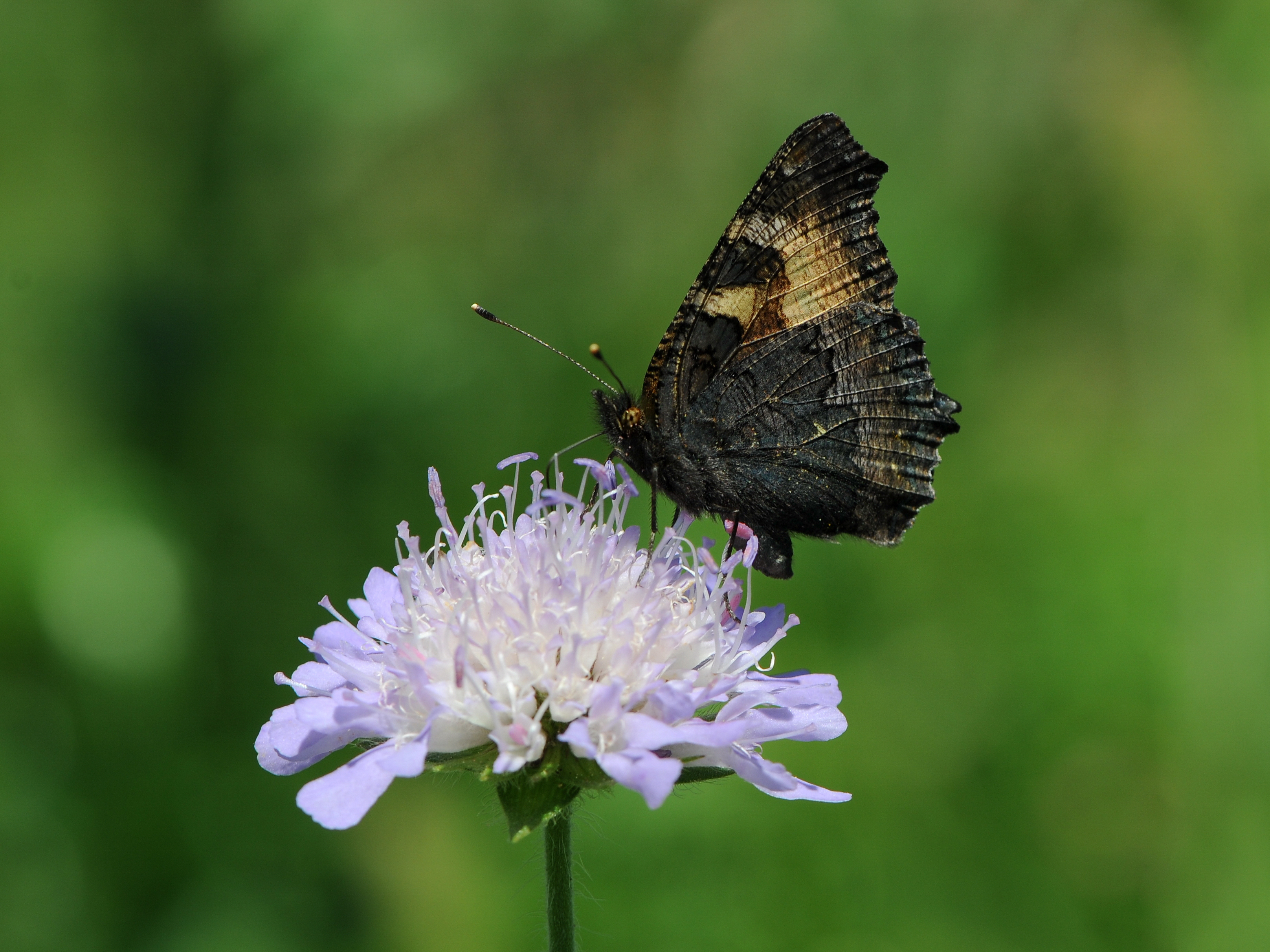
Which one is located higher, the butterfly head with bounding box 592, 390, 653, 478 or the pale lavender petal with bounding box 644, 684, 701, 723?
the butterfly head with bounding box 592, 390, 653, 478

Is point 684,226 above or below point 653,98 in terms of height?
below

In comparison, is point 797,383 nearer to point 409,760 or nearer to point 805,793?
point 805,793

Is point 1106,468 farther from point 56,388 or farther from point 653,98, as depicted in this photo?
point 56,388

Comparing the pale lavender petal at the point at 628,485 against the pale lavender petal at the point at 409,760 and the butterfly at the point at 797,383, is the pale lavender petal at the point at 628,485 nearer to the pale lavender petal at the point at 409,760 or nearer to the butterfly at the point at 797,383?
the butterfly at the point at 797,383

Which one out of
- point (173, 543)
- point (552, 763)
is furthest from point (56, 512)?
point (552, 763)

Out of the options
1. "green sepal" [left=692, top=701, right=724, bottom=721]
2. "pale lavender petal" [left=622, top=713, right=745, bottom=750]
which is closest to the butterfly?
"green sepal" [left=692, top=701, right=724, bottom=721]

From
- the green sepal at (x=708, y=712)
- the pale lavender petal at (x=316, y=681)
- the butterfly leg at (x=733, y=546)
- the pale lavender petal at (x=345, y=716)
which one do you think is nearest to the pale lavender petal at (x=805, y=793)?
the green sepal at (x=708, y=712)

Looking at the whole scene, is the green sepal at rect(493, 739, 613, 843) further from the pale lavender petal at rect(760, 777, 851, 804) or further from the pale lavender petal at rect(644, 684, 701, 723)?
the pale lavender petal at rect(760, 777, 851, 804)
